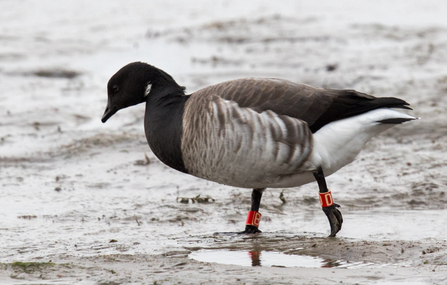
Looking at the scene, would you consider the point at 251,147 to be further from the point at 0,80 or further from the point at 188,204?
the point at 0,80

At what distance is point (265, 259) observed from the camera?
5348 mm

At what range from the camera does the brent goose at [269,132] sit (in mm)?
6020

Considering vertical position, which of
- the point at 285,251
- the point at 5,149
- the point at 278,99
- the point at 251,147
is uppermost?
the point at 278,99

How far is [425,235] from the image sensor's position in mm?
6207

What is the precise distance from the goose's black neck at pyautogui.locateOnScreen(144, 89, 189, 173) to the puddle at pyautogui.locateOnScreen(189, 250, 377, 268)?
44.4 inches

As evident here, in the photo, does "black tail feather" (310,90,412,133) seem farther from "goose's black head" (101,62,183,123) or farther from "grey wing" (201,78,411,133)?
"goose's black head" (101,62,183,123)

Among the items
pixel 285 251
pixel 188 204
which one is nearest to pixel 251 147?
pixel 285 251

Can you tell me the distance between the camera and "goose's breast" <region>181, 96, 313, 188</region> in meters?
6.00

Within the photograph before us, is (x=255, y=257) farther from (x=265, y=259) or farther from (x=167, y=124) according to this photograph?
(x=167, y=124)

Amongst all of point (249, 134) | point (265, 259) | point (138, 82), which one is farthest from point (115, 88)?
point (265, 259)

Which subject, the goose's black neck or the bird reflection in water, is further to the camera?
the goose's black neck

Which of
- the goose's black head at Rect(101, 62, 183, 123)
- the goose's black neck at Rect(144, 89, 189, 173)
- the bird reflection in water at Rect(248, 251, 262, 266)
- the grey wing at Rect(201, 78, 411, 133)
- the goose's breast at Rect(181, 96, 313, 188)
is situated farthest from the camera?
the goose's black head at Rect(101, 62, 183, 123)

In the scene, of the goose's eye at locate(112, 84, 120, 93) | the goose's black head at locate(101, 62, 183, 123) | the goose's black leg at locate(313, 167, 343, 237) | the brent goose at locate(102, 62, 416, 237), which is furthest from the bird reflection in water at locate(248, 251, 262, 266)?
the goose's eye at locate(112, 84, 120, 93)

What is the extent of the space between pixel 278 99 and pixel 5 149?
5189 mm
